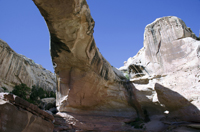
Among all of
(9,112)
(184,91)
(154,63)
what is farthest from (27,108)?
(154,63)

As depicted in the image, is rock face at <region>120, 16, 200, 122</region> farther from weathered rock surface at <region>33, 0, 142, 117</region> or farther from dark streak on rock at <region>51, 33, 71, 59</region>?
dark streak on rock at <region>51, 33, 71, 59</region>

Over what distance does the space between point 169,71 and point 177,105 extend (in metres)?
2.54

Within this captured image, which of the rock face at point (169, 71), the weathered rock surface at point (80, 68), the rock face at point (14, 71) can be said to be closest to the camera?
the weathered rock surface at point (80, 68)

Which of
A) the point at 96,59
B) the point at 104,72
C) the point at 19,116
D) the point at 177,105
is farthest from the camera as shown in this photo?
the point at 104,72

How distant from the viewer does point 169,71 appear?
1158 centimetres

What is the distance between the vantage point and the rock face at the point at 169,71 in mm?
9820

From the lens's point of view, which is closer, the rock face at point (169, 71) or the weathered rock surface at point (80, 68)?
the weathered rock surface at point (80, 68)

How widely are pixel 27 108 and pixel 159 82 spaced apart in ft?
30.6

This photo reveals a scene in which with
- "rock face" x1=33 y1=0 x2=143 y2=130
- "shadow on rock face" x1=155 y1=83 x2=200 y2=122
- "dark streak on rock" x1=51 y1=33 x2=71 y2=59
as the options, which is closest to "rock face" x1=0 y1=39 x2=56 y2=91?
"rock face" x1=33 y1=0 x2=143 y2=130

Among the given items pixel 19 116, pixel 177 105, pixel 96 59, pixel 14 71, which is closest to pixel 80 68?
pixel 96 59

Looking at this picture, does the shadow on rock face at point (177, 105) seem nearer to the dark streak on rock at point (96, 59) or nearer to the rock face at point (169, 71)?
the rock face at point (169, 71)

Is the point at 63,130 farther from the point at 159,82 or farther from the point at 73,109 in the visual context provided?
the point at 159,82

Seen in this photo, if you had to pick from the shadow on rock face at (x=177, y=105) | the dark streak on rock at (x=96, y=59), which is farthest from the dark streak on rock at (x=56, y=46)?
the shadow on rock face at (x=177, y=105)

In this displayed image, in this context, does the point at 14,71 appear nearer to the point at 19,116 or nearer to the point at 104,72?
the point at 104,72
